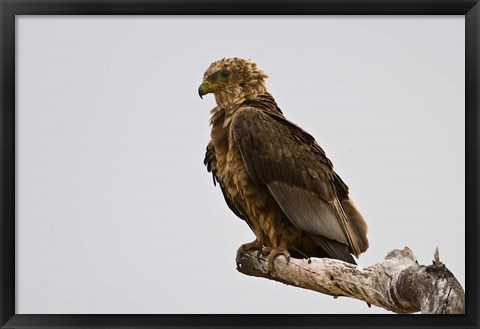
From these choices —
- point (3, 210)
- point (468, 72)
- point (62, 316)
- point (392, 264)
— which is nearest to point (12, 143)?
point (3, 210)

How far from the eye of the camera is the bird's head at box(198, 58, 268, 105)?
3350 millimetres

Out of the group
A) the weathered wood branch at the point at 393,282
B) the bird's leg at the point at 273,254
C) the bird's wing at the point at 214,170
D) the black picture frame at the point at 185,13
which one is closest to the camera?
the weathered wood branch at the point at 393,282

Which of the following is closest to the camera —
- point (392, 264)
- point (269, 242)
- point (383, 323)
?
point (392, 264)

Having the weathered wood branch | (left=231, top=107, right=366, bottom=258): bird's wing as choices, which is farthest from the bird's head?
the weathered wood branch

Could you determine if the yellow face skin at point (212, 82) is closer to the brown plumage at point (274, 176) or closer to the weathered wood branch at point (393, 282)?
the brown plumage at point (274, 176)

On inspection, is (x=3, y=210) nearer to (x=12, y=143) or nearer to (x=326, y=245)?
(x=12, y=143)

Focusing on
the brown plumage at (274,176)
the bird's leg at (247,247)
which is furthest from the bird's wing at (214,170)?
the bird's leg at (247,247)

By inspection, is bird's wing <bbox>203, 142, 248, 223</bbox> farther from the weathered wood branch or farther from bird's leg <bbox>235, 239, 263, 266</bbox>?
the weathered wood branch

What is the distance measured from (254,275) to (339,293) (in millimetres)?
547

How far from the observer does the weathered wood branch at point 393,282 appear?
2641mm

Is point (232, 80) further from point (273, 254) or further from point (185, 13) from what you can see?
point (273, 254)

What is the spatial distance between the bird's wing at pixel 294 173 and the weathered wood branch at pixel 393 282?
21 cm

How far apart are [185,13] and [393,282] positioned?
5.12 ft

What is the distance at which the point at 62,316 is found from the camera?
318 centimetres
